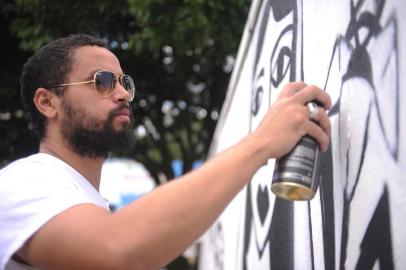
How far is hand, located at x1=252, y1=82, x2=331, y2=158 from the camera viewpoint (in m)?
1.37

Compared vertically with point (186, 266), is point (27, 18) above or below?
above

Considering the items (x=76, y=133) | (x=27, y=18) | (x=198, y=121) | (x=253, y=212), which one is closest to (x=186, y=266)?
(x=198, y=121)

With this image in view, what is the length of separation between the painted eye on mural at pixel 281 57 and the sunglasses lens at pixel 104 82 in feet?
3.77

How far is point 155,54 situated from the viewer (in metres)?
6.57

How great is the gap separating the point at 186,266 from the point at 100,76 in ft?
27.4

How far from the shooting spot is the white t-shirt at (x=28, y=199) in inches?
52.4

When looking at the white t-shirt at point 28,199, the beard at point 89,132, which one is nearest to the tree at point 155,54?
the beard at point 89,132

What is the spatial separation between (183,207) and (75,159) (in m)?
0.79

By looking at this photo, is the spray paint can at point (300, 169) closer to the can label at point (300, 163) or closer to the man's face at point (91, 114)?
the can label at point (300, 163)

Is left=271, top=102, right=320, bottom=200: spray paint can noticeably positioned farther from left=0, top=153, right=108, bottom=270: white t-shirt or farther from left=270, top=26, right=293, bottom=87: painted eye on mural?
left=270, top=26, right=293, bottom=87: painted eye on mural

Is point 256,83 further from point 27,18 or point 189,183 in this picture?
point 27,18

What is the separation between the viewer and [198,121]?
10.6m

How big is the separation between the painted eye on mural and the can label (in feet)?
4.30

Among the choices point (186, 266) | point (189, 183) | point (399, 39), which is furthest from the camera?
point (186, 266)
